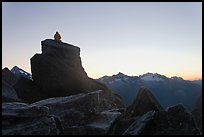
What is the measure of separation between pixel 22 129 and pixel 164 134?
725cm

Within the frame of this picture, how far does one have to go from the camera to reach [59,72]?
37.9m

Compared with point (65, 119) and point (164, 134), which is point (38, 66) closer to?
point (65, 119)

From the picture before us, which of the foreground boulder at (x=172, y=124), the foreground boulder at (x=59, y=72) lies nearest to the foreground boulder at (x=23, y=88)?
the foreground boulder at (x=59, y=72)

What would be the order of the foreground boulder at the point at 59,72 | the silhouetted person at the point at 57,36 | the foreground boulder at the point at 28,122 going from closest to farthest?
the foreground boulder at the point at 28,122, the foreground boulder at the point at 59,72, the silhouetted person at the point at 57,36

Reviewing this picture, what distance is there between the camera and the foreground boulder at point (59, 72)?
37.6m

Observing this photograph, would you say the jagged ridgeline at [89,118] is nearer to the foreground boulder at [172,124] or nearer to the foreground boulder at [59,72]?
the foreground boulder at [172,124]

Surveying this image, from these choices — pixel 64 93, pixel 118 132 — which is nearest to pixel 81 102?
pixel 118 132

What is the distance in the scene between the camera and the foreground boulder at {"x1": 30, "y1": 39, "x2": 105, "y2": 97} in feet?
123

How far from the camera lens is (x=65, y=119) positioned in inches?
737

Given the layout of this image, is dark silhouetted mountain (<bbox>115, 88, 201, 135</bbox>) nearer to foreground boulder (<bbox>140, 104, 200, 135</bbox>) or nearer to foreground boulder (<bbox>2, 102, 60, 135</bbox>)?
foreground boulder (<bbox>140, 104, 200, 135</bbox>)

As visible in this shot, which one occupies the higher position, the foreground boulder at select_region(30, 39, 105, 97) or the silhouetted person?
the silhouetted person

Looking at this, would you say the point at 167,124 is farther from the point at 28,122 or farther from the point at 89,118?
the point at 28,122

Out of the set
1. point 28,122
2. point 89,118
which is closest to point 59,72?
point 89,118

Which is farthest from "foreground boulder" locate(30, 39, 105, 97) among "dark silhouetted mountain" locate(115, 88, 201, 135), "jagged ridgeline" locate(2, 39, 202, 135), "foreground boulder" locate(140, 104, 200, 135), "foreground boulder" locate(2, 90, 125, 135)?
"foreground boulder" locate(140, 104, 200, 135)
